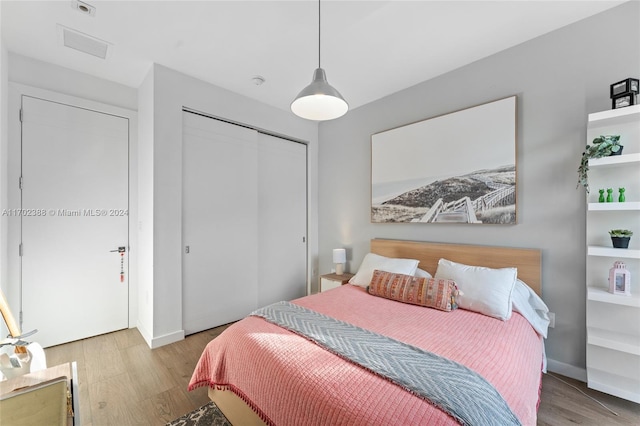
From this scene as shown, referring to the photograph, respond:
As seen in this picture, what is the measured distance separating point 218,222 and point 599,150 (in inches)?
133

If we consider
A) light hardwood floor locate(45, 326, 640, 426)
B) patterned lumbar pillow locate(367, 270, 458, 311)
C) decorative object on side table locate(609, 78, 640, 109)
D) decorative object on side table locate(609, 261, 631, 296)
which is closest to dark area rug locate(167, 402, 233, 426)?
light hardwood floor locate(45, 326, 640, 426)

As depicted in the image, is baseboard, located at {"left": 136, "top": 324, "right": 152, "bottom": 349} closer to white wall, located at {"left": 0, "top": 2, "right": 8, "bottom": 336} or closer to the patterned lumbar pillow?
white wall, located at {"left": 0, "top": 2, "right": 8, "bottom": 336}

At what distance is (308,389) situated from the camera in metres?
1.21

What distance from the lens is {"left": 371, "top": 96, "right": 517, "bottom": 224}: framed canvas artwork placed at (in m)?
2.40

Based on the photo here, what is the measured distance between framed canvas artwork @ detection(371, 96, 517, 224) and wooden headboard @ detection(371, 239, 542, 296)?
0.83 feet

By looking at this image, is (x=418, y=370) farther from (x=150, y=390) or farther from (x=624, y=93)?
(x=624, y=93)

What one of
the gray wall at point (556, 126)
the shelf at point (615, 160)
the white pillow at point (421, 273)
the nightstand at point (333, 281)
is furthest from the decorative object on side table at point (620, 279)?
the nightstand at point (333, 281)

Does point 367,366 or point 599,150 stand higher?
point 599,150

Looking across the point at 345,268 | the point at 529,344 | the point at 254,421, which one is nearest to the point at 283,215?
the point at 345,268

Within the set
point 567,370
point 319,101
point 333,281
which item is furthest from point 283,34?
point 567,370

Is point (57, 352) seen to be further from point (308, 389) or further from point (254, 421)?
point (308, 389)

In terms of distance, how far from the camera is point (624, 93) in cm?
176

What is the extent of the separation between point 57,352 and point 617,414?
14.5 ft

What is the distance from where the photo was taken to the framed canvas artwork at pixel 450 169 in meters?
2.40
